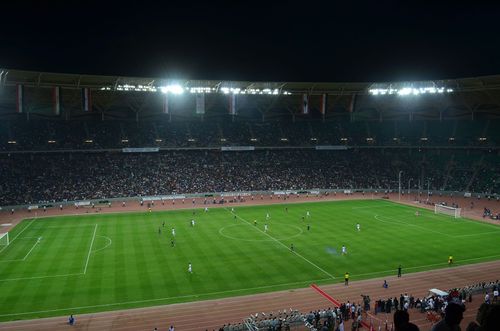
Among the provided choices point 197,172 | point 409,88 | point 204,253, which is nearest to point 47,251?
point 204,253

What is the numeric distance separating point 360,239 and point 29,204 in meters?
51.6

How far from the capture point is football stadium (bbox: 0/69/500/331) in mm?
30719

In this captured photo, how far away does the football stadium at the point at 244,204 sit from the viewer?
30719mm

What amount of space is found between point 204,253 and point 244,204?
30.1m

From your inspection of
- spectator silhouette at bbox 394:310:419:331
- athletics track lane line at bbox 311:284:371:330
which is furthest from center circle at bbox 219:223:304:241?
spectator silhouette at bbox 394:310:419:331

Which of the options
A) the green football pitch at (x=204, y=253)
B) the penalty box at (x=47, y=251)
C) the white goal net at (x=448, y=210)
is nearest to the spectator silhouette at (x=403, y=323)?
the green football pitch at (x=204, y=253)

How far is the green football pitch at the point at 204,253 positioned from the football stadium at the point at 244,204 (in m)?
0.25

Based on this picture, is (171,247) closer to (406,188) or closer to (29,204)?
(29,204)

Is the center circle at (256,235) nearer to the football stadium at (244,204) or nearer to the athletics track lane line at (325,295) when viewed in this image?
the football stadium at (244,204)

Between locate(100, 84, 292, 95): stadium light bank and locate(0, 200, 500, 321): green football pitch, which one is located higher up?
locate(100, 84, 292, 95): stadium light bank

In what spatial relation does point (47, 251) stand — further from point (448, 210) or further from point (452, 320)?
point (448, 210)

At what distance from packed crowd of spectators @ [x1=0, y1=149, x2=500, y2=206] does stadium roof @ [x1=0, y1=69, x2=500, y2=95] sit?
541 inches

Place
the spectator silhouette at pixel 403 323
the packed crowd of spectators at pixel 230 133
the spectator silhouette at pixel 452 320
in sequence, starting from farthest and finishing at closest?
1. the packed crowd of spectators at pixel 230 133
2. the spectator silhouette at pixel 452 320
3. the spectator silhouette at pixel 403 323

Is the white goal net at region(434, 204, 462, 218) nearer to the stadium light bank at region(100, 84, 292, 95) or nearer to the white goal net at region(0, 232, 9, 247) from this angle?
the stadium light bank at region(100, 84, 292, 95)
